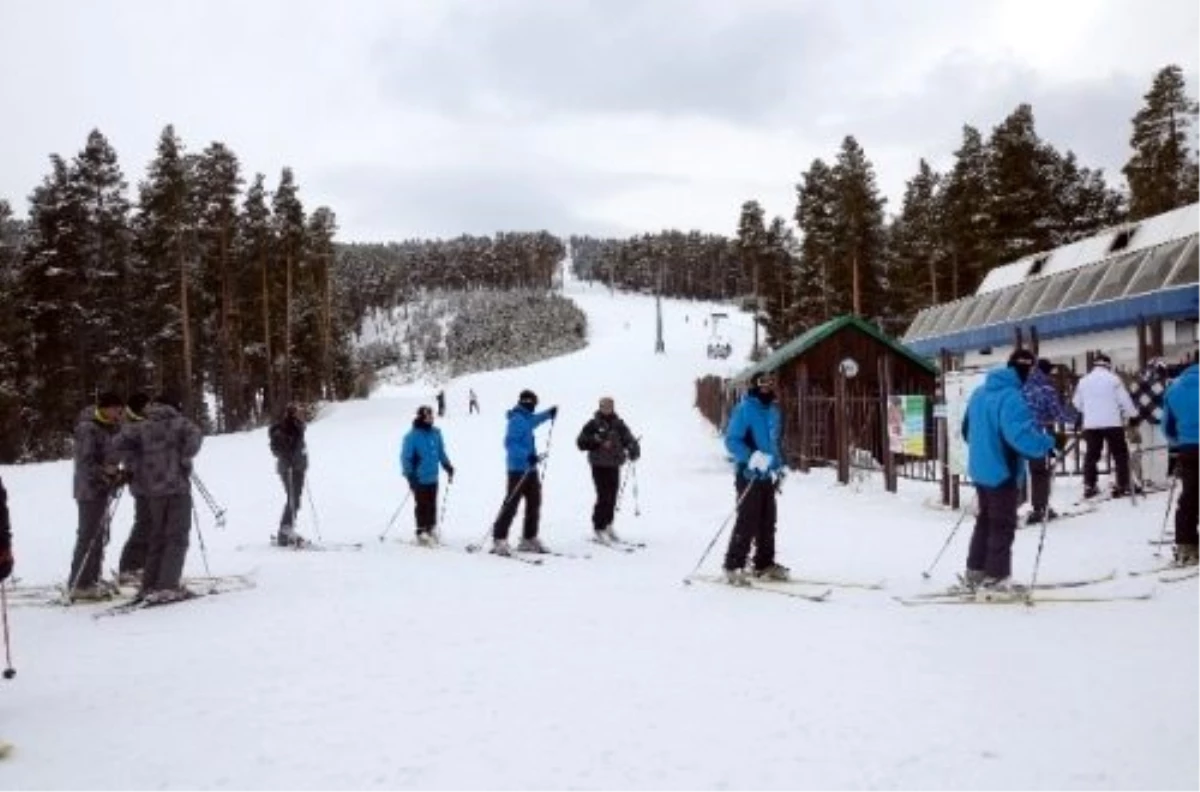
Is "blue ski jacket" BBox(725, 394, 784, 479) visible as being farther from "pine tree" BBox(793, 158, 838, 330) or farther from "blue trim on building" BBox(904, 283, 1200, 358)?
"pine tree" BBox(793, 158, 838, 330)

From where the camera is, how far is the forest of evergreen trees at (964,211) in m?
45.2

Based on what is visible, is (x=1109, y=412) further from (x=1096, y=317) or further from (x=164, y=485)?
(x=1096, y=317)

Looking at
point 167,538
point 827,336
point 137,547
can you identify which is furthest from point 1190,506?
point 827,336

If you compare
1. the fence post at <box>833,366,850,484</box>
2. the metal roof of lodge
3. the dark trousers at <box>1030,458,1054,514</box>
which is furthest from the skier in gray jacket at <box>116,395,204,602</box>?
the metal roof of lodge

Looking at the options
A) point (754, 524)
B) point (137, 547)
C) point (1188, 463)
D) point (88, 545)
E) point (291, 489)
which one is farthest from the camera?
point (291, 489)

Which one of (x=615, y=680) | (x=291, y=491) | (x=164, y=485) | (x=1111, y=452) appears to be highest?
(x=164, y=485)

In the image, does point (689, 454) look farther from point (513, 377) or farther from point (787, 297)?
point (787, 297)

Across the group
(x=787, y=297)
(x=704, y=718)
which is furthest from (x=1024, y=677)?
(x=787, y=297)

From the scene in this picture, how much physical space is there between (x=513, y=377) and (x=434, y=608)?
56854 mm

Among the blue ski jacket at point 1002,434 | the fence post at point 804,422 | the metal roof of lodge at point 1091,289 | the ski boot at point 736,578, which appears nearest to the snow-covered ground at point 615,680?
the ski boot at point 736,578

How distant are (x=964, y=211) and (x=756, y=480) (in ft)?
150

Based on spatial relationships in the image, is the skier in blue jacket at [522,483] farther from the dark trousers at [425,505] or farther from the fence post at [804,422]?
the fence post at [804,422]

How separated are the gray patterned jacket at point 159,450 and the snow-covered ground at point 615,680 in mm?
1185

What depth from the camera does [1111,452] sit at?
1216 centimetres
